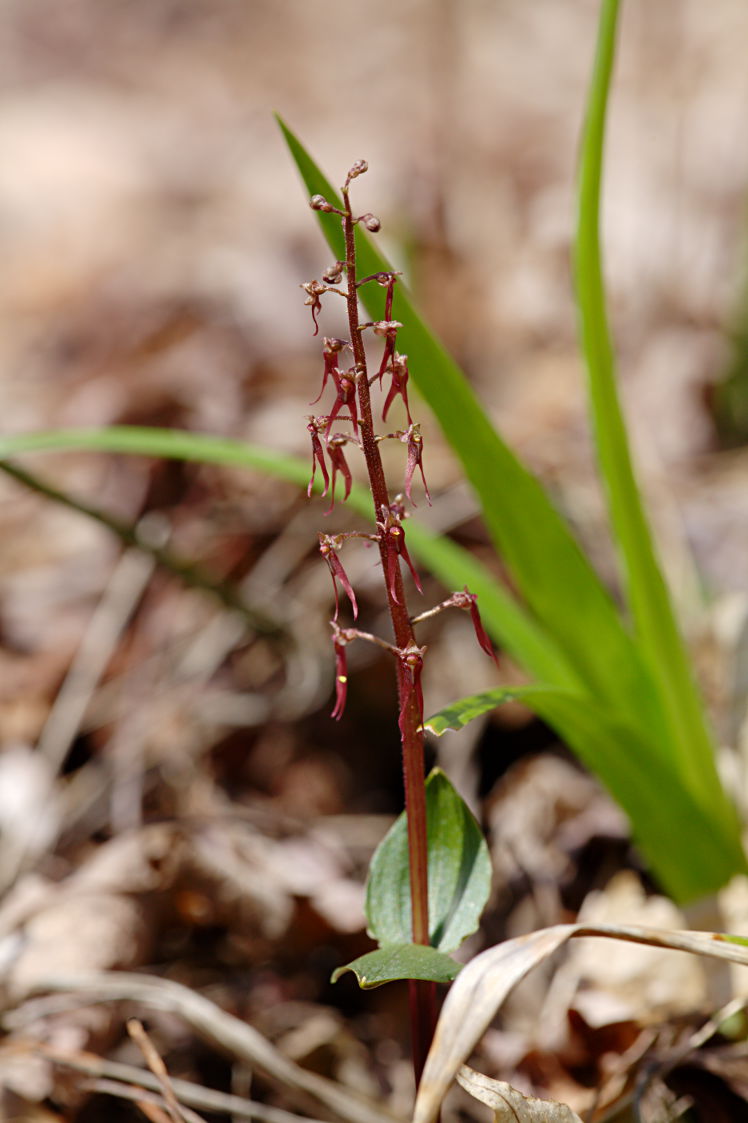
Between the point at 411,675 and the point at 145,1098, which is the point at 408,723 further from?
the point at 145,1098

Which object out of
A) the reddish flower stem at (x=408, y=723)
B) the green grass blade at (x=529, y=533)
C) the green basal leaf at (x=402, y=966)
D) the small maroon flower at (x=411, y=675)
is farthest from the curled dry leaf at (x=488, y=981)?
the green grass blade at (x=529, y=533)

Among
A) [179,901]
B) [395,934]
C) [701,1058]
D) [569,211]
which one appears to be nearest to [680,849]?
[701,1058]

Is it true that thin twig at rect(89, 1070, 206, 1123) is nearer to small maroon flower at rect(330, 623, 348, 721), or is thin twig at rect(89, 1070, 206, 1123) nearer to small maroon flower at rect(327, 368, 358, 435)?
small maroon flower at rect(330, 623, 348, 721)

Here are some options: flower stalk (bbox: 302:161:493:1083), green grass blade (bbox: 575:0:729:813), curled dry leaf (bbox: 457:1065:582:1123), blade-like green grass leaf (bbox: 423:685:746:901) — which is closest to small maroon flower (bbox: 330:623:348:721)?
flower stalk (bbox: 302:161:493:1083)

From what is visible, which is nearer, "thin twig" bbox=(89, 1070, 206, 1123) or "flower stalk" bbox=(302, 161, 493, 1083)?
"flower stalk" bbox=(302, 161, 493, 1083)

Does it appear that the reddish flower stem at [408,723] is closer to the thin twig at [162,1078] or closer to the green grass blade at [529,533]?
the green grass blade at [529,533]

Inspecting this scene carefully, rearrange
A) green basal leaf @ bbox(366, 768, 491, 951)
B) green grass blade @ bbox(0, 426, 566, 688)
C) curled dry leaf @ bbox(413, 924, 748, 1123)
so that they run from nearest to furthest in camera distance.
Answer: curled dry leaf @ bbox(413, 924, 748, 1123) < green basal leaf @ bbox(366, 768, 491, 951) < green grass blade @ bbox(0, 426, 566, 688)

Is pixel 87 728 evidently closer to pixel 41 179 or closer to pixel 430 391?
pixel 430 391
